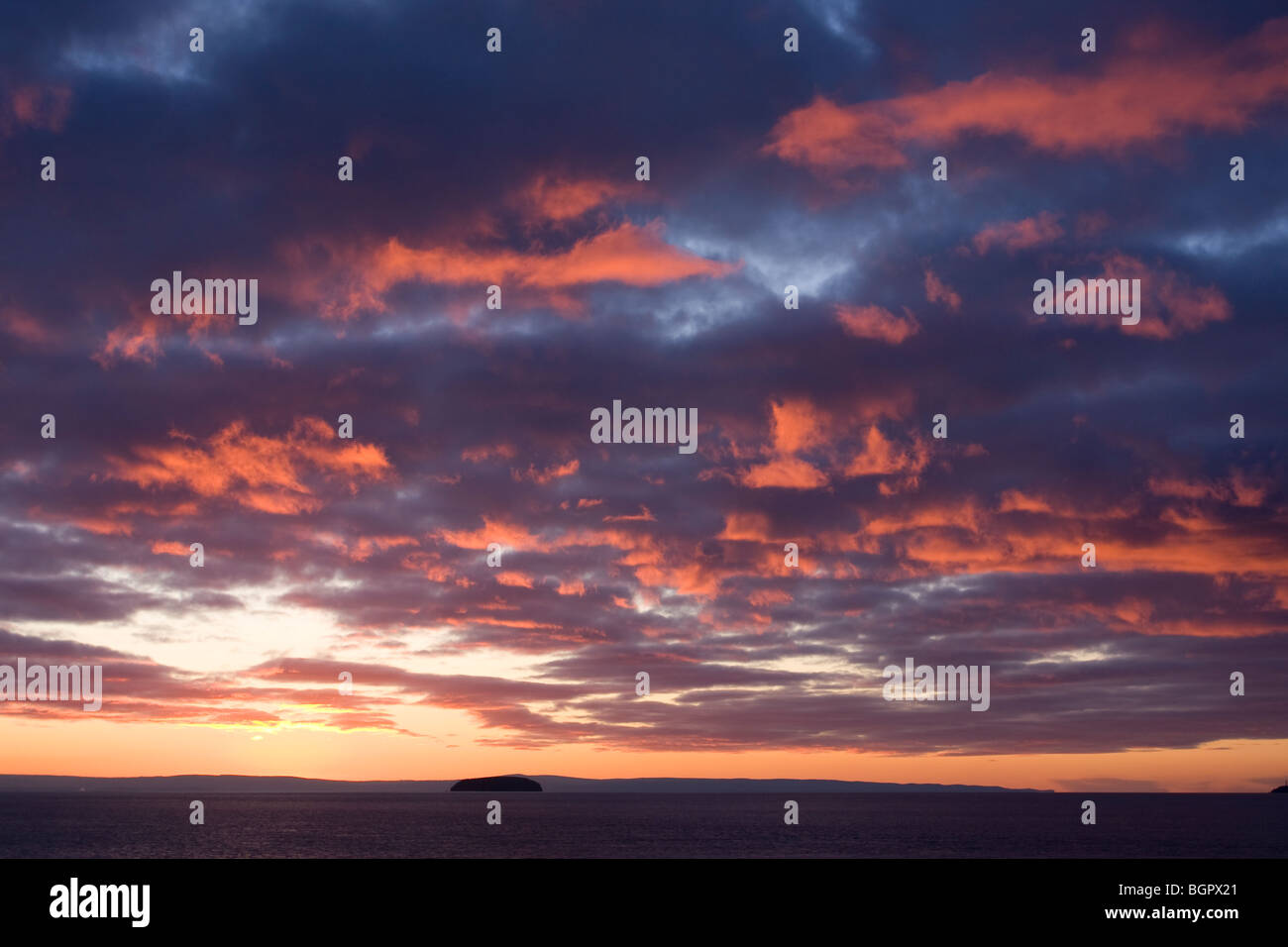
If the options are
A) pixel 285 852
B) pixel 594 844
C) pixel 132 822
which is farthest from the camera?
pixel 132 822
